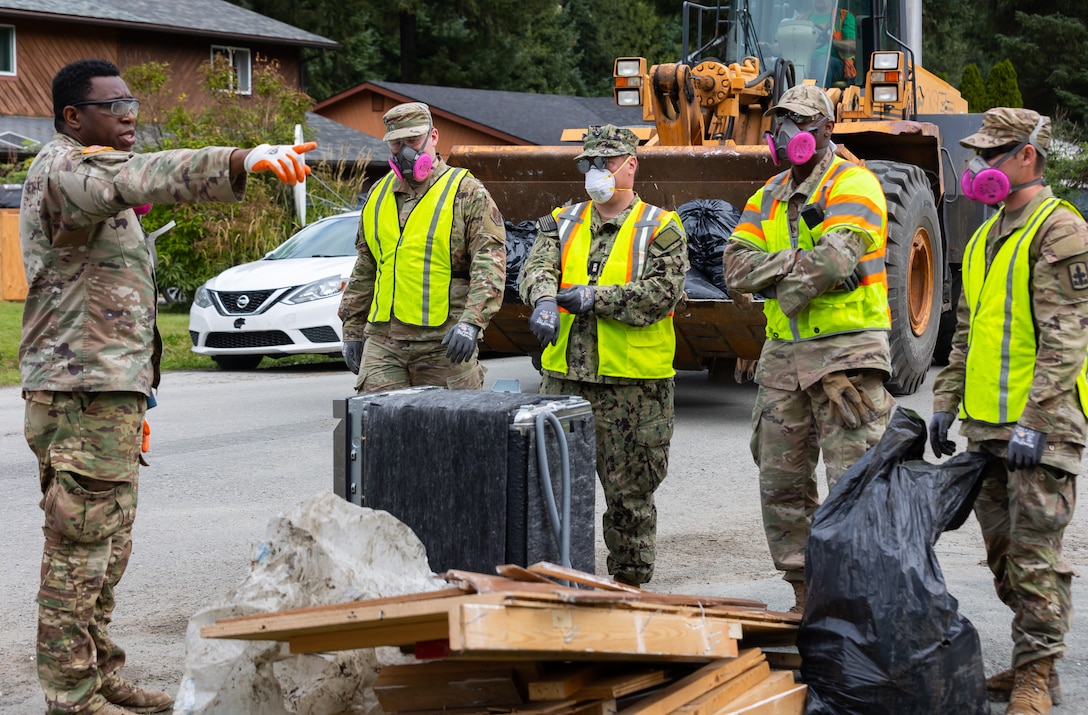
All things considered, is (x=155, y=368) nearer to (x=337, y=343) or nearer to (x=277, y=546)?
(x=277, y=546)

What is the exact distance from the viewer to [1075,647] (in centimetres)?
461

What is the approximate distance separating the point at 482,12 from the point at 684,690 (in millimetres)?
38916

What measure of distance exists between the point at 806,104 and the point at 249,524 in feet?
11.3

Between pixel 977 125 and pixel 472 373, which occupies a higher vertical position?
pixel 977 125

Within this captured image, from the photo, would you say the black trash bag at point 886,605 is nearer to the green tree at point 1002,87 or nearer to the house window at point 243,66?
the green tree at point 1002,87

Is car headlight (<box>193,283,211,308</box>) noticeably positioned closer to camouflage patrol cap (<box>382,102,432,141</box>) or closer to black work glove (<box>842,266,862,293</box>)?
camouflage patrol cap (<box>382,102,432,141</box>)

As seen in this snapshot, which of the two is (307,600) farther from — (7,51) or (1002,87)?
(1002,87)

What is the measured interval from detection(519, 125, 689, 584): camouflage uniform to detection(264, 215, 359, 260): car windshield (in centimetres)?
838

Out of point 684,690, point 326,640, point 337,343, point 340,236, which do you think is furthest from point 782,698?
point 340,236

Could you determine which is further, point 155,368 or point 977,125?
point 977,125

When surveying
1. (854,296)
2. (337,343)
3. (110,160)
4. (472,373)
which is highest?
(110,160)

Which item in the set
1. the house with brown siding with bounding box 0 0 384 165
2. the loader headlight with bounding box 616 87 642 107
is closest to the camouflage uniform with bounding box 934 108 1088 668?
the loader headlight with bounding box 616 87 642 107

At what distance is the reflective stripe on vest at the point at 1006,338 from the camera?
13.3 ft

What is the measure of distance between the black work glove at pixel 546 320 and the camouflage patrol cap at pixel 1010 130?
1581 mm
